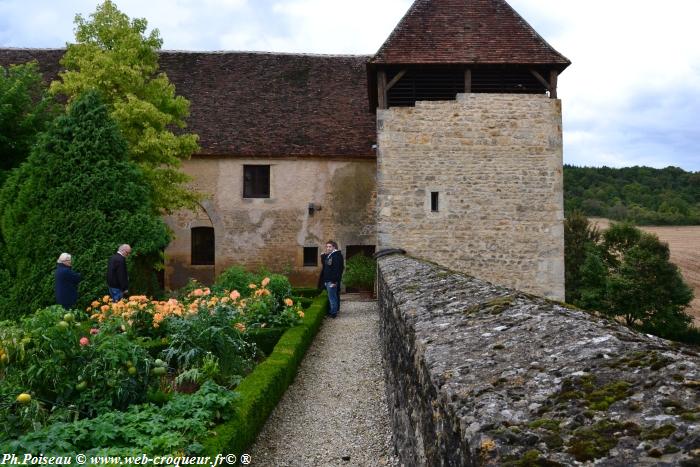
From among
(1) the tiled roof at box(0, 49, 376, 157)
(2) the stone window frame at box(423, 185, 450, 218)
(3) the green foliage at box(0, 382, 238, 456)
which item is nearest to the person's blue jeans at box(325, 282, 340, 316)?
(2) the stone window frame at box(423, 185, 450, 218)

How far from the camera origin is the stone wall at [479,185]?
47.8ft

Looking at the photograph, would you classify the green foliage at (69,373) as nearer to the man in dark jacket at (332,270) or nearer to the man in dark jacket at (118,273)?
the man in dark jacket at (118,273)

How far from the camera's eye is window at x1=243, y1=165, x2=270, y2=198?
1878cm

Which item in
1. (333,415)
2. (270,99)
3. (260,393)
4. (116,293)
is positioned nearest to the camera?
(260,393)

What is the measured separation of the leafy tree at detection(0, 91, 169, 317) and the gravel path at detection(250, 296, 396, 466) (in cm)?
477

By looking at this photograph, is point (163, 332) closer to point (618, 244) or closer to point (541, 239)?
point (541, 239)

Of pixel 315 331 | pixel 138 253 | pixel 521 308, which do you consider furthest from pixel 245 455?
pixel 138 253

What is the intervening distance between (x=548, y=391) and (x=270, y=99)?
1874 centimetres

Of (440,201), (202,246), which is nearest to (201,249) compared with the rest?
(202,246)

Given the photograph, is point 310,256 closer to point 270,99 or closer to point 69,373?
point 270,99

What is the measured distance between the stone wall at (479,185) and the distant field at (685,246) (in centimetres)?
2647

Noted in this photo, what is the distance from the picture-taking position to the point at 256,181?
1884 cm

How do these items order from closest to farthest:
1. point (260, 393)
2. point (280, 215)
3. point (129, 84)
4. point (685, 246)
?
point (260, 393)
point (129, 84)
point (280, 215)
point (685, 246)

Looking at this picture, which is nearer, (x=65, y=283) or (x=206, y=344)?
(x=206, y=344)
